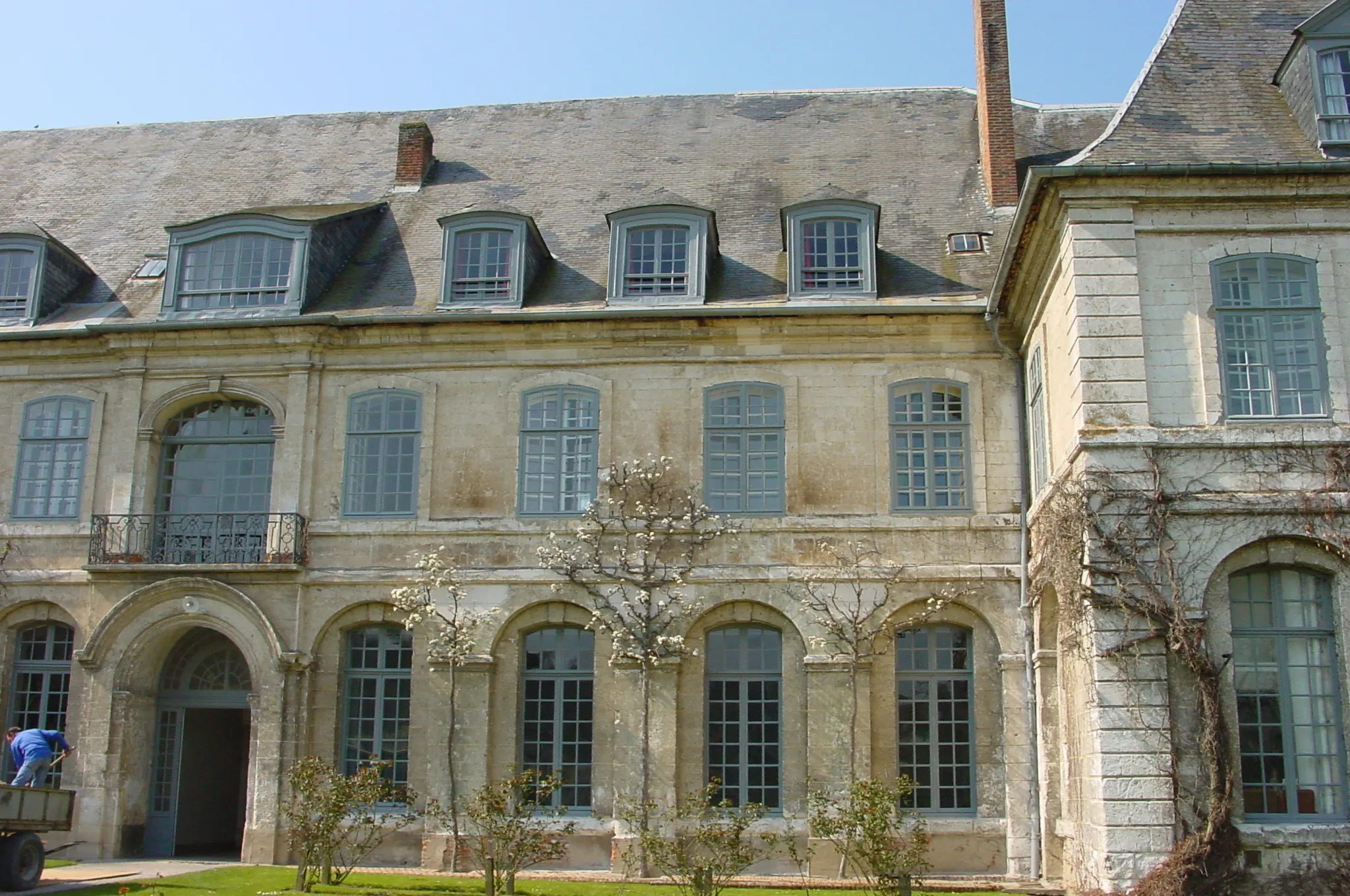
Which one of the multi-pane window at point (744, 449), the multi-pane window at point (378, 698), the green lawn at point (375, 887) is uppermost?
the multi-pane window at point (744, 449)

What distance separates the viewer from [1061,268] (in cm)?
1251

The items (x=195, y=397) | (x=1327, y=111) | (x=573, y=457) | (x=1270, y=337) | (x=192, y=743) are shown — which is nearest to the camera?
(x=1270, y=337)

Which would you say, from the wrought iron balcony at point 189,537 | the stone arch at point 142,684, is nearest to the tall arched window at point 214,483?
the wrought iron balcony at point 189,537

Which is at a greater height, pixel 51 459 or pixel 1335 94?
pixel 1335 94

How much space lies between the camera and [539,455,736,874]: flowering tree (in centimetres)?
1494

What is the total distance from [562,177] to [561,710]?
7.86m

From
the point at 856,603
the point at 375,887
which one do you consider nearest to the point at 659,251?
the point at 856,603

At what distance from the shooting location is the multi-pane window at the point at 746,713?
14.8 meters

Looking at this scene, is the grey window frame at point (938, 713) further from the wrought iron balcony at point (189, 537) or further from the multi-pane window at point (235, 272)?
the multi-pane window at point (235, 272)

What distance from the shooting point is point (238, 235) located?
16797 millimetres

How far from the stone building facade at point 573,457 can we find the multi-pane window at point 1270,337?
25.6 inches

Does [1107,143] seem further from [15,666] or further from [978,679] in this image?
[15,666]

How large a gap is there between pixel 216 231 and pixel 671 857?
954 centimetres

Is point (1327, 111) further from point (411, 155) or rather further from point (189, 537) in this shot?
point (189, 537)
